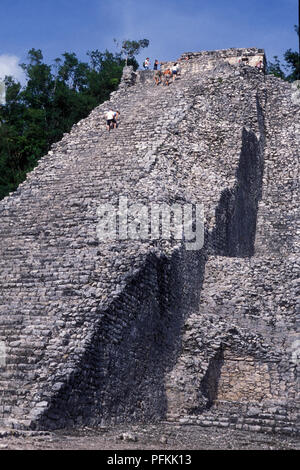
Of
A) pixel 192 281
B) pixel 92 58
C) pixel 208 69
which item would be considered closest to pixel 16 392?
pixel 192 281

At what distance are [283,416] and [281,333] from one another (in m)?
2.04

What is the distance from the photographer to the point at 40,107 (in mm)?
29109

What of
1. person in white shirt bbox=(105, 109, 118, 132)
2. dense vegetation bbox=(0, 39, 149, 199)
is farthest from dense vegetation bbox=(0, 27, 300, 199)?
person in white shirt bbox=(105, 109, 118, 132)

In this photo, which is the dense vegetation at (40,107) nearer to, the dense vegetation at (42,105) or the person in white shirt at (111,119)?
the dense vegetation at (42,105)

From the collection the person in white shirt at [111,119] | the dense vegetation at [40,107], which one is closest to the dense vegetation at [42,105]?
the dense vegetation at [40,107]

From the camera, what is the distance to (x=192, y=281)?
14039mm

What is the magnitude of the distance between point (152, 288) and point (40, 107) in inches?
736

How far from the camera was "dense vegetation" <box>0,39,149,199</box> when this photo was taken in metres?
26.9

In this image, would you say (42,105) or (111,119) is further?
(42,105)

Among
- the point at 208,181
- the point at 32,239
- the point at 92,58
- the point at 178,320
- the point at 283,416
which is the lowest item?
the point at 283,416

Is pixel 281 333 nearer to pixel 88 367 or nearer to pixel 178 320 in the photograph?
pixel 178 320

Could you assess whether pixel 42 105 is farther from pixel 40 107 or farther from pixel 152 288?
pixel 152 288

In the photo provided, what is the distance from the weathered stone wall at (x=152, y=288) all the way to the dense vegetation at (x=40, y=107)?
744 centimetres

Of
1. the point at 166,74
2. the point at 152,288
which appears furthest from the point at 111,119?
the point at 152,288
